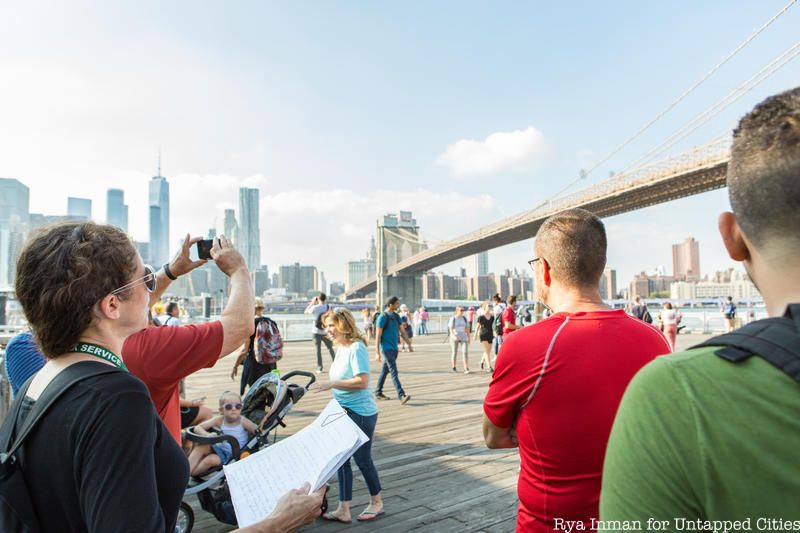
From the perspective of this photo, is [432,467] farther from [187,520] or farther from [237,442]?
[187,520]

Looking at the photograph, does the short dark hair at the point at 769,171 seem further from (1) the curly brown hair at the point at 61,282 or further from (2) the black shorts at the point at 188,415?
(2) the black shorts at the point at 188,415

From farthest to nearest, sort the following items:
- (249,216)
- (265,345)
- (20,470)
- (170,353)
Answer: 1. (249,216)
2. (265,345)
3. (170,353)
4. (20,470)

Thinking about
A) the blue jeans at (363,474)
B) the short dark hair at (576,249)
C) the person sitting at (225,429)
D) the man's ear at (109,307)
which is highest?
the short dark hair at (576,249)

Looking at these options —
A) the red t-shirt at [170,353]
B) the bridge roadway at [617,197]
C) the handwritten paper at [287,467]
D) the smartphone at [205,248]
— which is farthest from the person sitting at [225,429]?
the bridge roadway at [617,197]

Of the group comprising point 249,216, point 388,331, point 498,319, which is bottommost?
point 498,319

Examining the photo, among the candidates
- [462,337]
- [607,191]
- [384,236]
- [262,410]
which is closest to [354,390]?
[262,410]

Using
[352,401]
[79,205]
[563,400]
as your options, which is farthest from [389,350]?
[79,205]

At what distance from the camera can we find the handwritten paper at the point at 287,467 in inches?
61.1

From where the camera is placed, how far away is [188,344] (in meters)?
1.61

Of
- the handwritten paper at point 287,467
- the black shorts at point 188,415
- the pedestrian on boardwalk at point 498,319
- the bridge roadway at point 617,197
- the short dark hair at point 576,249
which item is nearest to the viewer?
the handwritten paper at point 287,467

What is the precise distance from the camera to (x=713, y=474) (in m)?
0.61

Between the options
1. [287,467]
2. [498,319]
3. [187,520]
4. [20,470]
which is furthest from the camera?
[498,319]

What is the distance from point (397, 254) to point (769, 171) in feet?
173

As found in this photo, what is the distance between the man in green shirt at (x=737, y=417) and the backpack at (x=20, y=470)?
954mm
